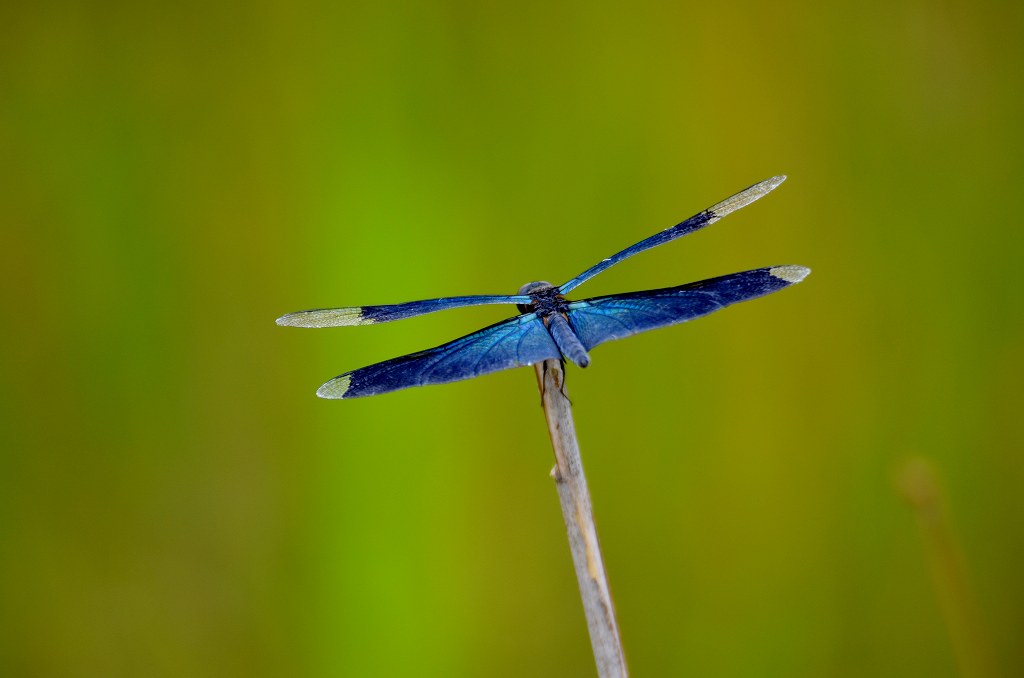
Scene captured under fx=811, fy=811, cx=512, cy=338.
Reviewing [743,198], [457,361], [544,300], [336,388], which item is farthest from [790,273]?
[336,388]

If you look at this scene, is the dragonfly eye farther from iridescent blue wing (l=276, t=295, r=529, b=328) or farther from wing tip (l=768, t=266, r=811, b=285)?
wing tip (l=768, t=266, r=811, b=285)

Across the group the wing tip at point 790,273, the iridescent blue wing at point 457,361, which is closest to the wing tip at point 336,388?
the iridescent blue wing at point 457,361

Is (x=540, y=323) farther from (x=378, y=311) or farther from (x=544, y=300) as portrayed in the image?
(x=378, y=311)

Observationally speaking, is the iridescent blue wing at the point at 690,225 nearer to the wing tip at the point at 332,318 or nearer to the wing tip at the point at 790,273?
the wing tip at the point at 790,273

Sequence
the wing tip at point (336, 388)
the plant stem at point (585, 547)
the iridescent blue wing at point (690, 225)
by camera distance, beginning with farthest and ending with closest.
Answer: the iridescent blue wing at point (690, 225) < the wing tip at point (336, 388) < the plant stem at point (585, 547)

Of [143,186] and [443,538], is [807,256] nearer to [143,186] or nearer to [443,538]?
[443,538]

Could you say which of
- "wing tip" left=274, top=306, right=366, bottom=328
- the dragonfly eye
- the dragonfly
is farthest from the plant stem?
"wing tip" left=274, top=306, right=366, bottom=328

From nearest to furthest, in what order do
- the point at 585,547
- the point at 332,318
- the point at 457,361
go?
the point at 585,547
the point at 457,361
the point at 332,318
